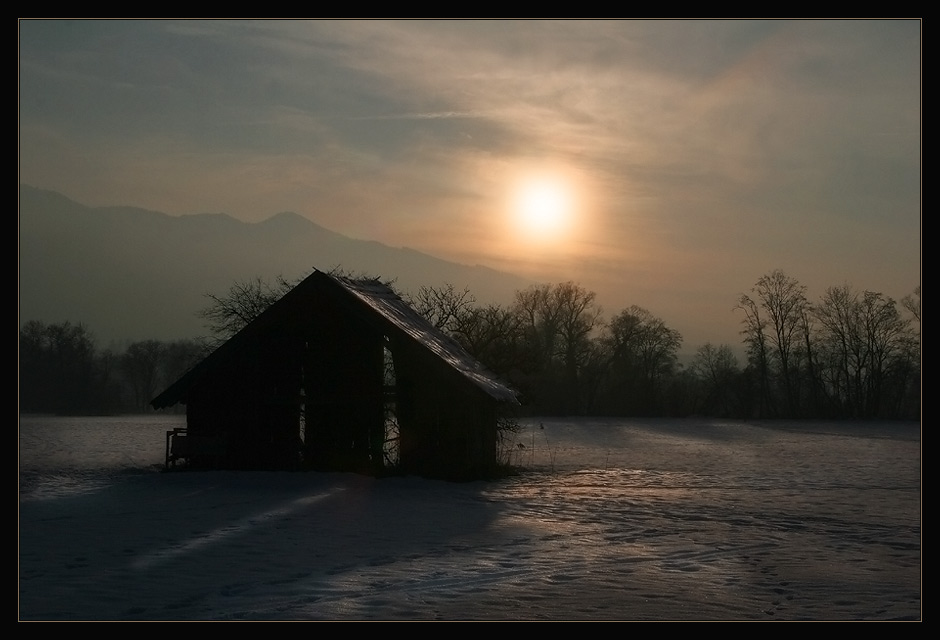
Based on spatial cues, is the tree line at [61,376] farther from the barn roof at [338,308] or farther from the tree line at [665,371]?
the barn roof at [338,308]

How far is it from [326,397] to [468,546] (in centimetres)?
1279

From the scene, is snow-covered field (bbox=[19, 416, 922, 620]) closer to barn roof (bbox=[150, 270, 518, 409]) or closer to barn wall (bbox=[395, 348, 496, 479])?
barn wall (bbox=[395, 348, 496, 479])

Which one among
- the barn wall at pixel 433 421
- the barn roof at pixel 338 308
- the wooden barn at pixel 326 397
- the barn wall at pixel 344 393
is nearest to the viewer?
the barn roof at pixel 338 308

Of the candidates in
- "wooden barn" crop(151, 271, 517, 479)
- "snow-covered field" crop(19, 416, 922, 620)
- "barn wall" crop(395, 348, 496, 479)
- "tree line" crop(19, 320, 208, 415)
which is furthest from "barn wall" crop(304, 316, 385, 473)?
"tree line" crop(19, 320, 208, 415)

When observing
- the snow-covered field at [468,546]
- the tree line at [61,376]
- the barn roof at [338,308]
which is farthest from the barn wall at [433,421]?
the tree line at [61,376]

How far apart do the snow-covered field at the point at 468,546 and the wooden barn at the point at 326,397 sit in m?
1.01

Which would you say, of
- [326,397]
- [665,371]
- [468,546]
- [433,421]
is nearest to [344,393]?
[326,397]

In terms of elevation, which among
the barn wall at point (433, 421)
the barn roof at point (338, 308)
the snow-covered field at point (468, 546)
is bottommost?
the snow-covered field at point (468, 546)

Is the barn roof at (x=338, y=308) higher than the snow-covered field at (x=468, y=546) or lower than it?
higher

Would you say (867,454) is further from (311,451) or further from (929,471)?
(929,471)

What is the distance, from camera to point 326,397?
2780cm

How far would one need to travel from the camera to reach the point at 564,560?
14.3 m

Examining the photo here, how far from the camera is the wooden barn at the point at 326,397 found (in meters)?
27.3

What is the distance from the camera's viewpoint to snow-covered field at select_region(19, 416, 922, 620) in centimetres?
1111
